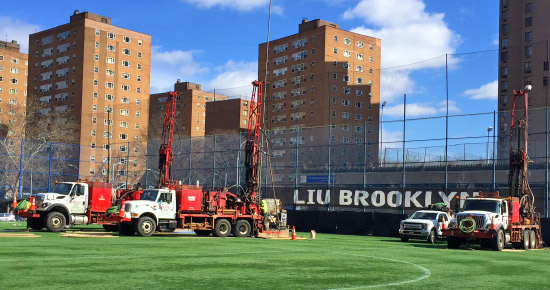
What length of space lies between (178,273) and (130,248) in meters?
7.28

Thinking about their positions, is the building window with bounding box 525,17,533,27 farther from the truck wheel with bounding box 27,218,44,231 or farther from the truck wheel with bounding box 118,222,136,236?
the truck wheel with bounding box 27,218,44,231

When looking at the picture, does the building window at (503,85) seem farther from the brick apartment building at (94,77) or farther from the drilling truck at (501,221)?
the drilling truck at (501,221)

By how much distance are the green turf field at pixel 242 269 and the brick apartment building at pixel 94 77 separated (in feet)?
278

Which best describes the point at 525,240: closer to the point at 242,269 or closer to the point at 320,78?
the point at 242,269

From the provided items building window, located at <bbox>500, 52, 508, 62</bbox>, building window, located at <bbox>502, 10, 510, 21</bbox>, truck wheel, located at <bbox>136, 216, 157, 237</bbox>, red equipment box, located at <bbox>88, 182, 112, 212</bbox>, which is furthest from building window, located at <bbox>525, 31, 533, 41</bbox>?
truck wheel, located at <bbox>136, 216, 157, 237</bbox>

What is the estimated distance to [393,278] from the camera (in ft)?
46.4

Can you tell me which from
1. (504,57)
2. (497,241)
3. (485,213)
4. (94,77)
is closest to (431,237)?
(485,213)

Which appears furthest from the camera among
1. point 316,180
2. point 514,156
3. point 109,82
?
point 109,82

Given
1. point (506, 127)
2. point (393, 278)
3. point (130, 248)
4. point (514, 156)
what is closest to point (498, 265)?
point (393, 278)

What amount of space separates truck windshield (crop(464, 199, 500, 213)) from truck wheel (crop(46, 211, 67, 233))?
59.3 feet

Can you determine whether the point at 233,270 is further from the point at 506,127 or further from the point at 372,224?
the point at 506,127

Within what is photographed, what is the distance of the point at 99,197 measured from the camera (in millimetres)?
33281

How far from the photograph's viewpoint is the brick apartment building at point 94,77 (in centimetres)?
10631

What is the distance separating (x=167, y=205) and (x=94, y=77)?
82817 mm
